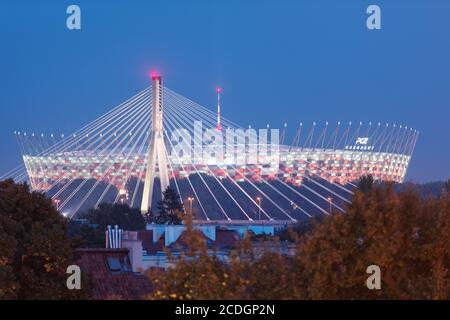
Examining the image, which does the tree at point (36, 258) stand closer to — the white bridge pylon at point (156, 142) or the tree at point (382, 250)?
the tree at point (382, 250)

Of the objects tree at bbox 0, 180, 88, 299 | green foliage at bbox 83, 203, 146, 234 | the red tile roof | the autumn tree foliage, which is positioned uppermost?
the autumn tree foliage

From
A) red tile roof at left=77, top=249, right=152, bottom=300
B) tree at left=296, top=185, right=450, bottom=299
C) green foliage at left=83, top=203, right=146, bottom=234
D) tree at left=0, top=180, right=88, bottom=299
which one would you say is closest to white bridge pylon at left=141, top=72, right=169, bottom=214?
green foliage at left=83, top=203, right=146, bottom=234

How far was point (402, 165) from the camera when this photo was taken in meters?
122

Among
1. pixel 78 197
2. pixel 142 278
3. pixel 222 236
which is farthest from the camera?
pixel 78 197

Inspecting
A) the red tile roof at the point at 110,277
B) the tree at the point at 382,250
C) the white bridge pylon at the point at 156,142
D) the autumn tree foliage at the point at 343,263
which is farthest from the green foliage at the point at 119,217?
the autumn tree foliage at the point at 343,263

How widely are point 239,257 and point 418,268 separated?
2.33 m

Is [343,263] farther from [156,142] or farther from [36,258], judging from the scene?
[156,142]

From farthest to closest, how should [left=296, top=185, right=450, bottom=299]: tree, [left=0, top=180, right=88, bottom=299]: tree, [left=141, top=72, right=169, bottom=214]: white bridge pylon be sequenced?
1. [left=141, top=72, right=169, bottom=214]: white bridge pylon
2. [left=0, top=180, right=88, bottom=299]: tree
3. [left=296, top=185, right=450, bottom=299]: tree

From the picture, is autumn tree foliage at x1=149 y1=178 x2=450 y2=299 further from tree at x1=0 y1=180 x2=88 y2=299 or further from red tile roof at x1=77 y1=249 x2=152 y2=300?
red tile roof at x1=77 y1=249 x2=152 y2=300

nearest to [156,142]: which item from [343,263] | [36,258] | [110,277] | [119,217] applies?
[119,217]

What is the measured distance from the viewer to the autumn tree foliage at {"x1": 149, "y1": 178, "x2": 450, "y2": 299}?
37.8ft

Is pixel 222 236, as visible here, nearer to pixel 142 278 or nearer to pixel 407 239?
pixel 142 278
